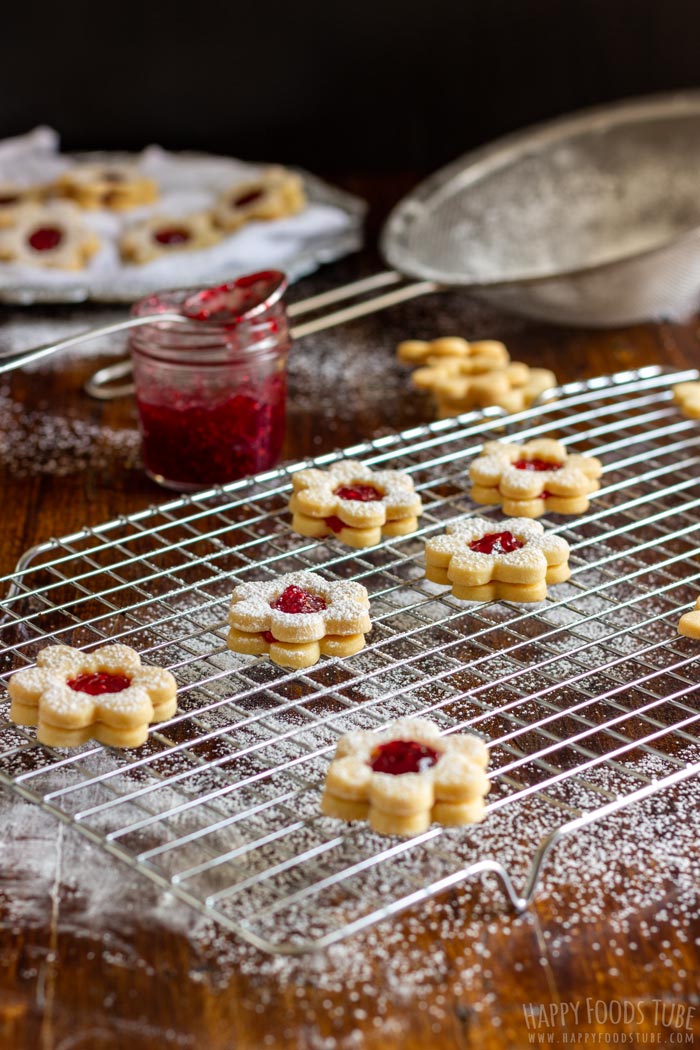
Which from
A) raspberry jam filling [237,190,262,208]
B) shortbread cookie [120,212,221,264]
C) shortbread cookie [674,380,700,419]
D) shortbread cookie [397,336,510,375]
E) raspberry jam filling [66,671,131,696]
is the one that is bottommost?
shortbread cookie [397,336,510,375]

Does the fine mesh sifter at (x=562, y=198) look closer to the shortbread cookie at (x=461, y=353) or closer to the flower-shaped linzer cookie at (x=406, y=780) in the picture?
the shortbread cookie at (x=461, y=353)

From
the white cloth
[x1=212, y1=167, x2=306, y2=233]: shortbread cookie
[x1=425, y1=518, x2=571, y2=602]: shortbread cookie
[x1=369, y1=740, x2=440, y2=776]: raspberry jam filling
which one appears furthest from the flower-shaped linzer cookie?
[x1=212, y1=167, x2=306, y2=233]: shortbread cookie

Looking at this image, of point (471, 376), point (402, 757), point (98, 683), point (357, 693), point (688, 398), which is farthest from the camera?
point (471, 376)

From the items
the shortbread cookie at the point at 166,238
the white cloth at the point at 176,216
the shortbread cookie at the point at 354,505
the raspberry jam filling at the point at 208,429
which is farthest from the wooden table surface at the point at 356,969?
the shortbread cookie at the point at 166,238

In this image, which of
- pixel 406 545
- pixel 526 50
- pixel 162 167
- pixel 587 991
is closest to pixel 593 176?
pixel 526 50

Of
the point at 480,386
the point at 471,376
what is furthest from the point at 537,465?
the point at 471,376

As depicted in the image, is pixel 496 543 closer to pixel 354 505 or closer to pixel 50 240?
pixel 354 505

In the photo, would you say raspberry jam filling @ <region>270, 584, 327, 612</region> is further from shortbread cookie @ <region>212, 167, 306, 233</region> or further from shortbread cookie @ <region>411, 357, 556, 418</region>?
shortbread cookie @ <region>212, 167, 306, 233</region>
